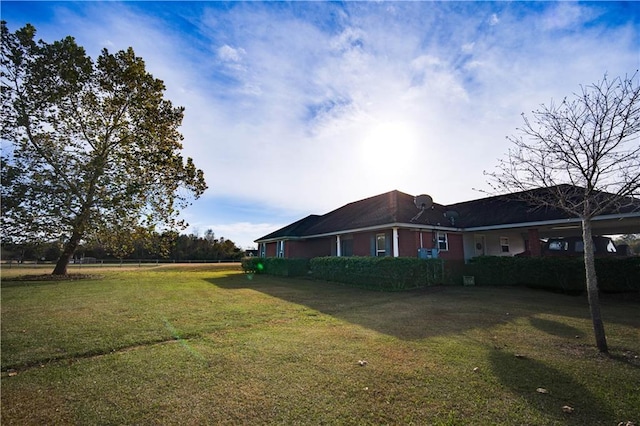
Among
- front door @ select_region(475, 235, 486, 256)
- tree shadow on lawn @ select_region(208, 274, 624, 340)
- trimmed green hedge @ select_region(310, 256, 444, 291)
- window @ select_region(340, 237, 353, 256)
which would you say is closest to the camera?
tree shadow on lawn @ select_region(208, 274, 624, 340)

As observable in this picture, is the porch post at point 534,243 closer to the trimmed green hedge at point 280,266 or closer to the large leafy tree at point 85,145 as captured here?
the trimmed green hedge at point 280,266

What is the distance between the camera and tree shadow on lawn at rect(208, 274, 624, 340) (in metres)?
6.91

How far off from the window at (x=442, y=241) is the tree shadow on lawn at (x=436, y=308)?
228 inches

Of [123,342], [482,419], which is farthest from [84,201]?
[482,419]

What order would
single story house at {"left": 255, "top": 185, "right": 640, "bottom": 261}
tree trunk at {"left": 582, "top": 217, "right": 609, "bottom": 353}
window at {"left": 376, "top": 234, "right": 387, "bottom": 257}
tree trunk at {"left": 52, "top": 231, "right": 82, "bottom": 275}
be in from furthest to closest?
tree trunk at {"left": 52, "top": 231, "right": 82, "bottom": 275} < window at {"left": 376, "top": 234, "right": 387, "bottom": 257} < single story house at {"left": 255, "top": 185, "right": 640, "bottom": 261} < tree trunk at {"left": 582, "top": 217, "right": 609, "bottom": 353}

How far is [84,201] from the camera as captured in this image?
19.7m

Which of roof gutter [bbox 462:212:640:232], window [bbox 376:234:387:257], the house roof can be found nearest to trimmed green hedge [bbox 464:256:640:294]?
roof gutter [bbox 462:212:640:232]

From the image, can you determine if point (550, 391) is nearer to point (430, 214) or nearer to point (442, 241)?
point (442, 241)

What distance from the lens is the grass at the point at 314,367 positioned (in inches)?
125

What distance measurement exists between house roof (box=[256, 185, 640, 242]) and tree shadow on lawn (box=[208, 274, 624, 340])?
184 inches

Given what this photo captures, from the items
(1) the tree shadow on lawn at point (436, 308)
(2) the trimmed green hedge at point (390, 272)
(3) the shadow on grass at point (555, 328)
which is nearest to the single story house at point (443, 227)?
(2) the trimmed green hedge at point (390, 272)

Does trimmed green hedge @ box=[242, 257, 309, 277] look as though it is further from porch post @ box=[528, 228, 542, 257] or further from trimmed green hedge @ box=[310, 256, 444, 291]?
porch post @ box=[528, 228, 542, 257]

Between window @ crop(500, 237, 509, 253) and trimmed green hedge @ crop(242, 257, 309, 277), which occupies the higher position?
window @ crop(500, 237, 509, 253)

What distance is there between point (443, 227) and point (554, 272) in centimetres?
663
